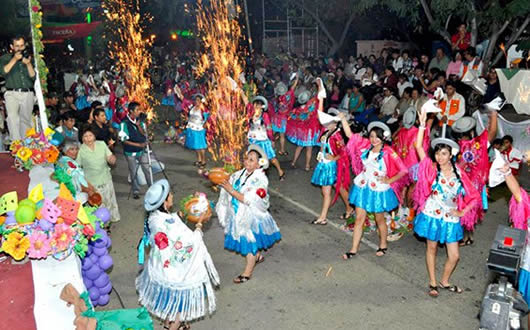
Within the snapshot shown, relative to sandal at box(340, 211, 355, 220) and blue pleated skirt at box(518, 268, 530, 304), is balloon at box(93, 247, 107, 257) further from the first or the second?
blue pleated skirt at box(518, 268, 530, 304)

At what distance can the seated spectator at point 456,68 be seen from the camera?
13062mm

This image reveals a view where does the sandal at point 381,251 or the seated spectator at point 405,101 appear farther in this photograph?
the seated spectator at point 405,101

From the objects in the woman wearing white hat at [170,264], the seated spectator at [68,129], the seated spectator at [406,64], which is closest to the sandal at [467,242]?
the woman wearing white hat at [170,264]

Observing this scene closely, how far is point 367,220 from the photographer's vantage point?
27.2ft

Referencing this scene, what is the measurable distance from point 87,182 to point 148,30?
31.2m

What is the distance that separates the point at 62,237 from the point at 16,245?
410 mm

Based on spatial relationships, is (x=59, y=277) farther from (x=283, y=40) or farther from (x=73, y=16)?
(x=73, y=16)

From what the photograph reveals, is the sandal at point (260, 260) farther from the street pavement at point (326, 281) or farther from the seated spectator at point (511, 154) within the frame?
the seated spectator at point (511, 154)

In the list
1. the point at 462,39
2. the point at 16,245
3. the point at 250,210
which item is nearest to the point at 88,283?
the point at 16,245

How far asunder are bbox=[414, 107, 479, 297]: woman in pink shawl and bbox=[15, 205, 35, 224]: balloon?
4.48m

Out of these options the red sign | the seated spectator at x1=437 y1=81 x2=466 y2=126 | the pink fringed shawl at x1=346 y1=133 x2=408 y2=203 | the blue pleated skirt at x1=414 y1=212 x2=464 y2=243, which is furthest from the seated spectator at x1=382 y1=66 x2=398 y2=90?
the red sign

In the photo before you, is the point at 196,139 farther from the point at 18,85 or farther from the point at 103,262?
the point at 103,262

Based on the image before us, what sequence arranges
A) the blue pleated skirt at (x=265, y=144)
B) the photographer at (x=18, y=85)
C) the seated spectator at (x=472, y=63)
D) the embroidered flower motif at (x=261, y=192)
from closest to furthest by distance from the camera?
the embroidered flower motif at (x=261, y=192)
the photographer at (x=18, y=85)
the blue pleated skirt at (x=265, y=144)
the seated spectator at (x=472, y=63)

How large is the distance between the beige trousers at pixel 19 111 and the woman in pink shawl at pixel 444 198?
737 cm
